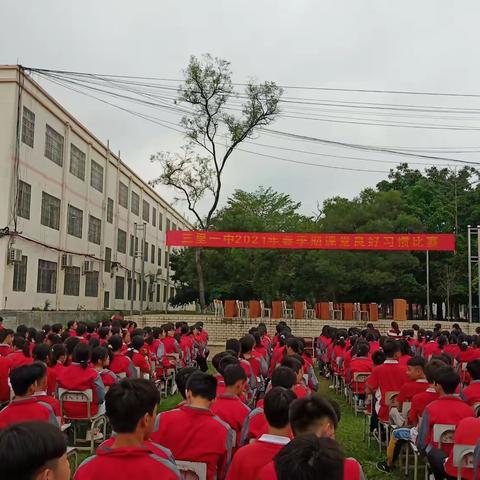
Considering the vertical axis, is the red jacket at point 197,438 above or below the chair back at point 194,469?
above

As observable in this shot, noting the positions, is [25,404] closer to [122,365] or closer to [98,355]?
[98,355]

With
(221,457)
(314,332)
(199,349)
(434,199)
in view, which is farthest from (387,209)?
(221,457)

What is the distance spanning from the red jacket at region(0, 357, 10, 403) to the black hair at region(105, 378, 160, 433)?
4.37m

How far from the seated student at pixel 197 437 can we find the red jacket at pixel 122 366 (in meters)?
4.04

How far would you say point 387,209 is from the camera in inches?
1038

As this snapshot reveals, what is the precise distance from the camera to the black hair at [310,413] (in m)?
2.68

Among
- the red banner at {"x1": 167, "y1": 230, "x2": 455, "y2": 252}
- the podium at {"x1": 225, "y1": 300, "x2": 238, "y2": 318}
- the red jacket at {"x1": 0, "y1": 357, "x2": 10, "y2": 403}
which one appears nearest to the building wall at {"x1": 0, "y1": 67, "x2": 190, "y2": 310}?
the red banner at {"x1": 167, "y1": 230, "x2": 455, "y2": 252}

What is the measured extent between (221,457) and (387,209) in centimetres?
2419

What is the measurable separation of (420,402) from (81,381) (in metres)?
3.56

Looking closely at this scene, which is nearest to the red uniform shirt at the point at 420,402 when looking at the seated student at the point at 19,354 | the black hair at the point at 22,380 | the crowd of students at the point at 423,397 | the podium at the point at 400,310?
the crowd of students at the point at 423,397

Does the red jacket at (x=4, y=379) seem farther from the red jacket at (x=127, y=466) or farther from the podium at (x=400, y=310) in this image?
the podium at (x=400, y=310)

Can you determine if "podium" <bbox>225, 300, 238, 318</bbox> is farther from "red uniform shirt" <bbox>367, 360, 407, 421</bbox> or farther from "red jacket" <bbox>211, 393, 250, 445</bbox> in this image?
"red jacket" <bbox>211, 393, 250, 445</bbox>

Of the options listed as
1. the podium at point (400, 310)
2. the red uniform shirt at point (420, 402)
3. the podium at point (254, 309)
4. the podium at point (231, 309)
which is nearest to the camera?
the red uniform shirt at point (420, 402)

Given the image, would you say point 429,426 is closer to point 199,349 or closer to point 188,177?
point 199,349
